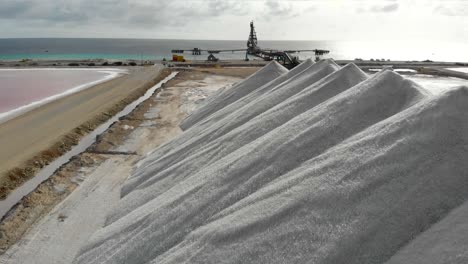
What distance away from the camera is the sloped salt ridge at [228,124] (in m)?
12.6

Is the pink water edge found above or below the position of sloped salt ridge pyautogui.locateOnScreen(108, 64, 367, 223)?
below

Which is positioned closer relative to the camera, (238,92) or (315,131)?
(315,131)

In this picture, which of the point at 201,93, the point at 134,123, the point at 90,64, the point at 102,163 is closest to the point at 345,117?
the point at 102,163

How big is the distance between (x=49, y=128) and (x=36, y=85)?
2321 centimetres

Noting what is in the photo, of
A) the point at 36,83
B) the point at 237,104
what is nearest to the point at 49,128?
the point at 237,104

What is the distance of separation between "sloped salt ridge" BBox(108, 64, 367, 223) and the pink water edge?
19.1 m

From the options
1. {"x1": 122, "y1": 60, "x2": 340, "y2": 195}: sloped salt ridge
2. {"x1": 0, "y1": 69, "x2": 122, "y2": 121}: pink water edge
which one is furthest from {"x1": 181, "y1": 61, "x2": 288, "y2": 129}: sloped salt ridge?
{"x1": 0, "y1": 69, "x2": 122, "y2": 121}: pink water edge

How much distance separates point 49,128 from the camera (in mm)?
21375

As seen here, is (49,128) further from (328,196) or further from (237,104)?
(328,196)

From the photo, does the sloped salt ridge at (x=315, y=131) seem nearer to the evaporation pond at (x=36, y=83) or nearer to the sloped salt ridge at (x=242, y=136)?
the sloped salt ridge at (x=242, y=136)

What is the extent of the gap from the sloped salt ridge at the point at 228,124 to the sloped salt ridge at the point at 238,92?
4182 mm

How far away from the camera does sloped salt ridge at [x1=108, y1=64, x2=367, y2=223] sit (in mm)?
10719

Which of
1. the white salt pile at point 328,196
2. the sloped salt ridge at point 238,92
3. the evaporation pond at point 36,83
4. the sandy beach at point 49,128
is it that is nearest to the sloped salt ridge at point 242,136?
the white salt pile at point 328,196

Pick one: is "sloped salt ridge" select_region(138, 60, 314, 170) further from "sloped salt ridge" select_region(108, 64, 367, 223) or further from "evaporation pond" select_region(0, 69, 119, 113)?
"evaporation pond" select_region(0, 69, 119, 113)
